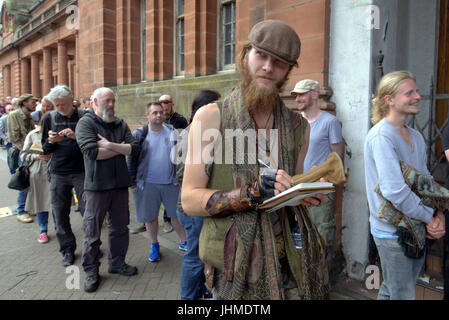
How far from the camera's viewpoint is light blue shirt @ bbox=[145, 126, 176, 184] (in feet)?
14.6

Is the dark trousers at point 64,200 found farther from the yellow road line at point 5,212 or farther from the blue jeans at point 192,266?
the yellow road line at point 5,212

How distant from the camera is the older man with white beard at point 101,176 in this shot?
366cm

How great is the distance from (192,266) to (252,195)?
196 centimetres

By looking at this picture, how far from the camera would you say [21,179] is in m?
5.30

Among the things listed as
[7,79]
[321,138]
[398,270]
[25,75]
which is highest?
[7,79]

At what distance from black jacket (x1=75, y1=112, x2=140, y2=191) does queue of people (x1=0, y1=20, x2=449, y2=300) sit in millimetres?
13

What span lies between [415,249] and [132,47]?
26.7 feet

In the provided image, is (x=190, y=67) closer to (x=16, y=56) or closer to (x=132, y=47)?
(x=132, y=47)

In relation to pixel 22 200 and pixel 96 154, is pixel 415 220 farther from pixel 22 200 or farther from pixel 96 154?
pixel 22 200

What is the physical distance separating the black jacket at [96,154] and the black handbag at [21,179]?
221 centimetres

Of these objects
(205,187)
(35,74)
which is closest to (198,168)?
(205,187)

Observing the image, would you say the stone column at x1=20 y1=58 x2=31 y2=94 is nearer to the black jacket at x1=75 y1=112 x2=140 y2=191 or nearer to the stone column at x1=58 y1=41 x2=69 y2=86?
the stone column at x1=58 y1=41 x2=69 y2=86

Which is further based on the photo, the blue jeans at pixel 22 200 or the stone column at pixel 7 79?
the stone column at pixel 7 79

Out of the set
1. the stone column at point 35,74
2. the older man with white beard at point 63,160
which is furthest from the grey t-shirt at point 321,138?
the stone column at point 35,74
